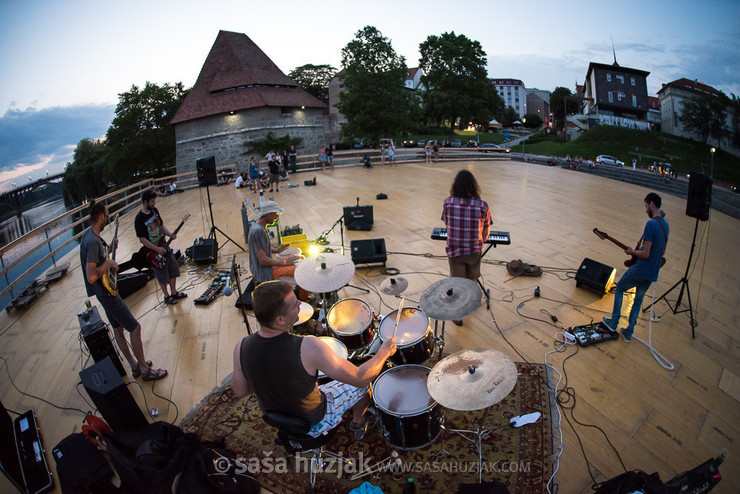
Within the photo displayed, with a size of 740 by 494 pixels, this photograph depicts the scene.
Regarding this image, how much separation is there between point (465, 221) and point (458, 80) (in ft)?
127

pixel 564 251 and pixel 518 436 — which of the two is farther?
pixel 564 251

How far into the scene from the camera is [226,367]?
4.43 m

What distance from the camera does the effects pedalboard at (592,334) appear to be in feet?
14.7

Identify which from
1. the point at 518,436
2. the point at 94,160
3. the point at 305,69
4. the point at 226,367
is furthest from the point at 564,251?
the point at 305,69

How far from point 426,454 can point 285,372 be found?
5.63 ft

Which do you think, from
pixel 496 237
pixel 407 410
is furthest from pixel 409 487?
pixel 496 237

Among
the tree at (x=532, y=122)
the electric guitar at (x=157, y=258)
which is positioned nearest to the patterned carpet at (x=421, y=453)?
the electric guitar at (x=157, y=258)

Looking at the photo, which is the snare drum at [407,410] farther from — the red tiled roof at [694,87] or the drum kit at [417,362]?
the red tiled roof at [694,87]

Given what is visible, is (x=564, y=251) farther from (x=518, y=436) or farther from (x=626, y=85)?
(x=626, y=85)

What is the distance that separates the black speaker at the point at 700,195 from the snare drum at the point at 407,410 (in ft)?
13.6

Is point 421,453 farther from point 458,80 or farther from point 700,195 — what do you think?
point 458,80

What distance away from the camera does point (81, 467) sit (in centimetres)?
288

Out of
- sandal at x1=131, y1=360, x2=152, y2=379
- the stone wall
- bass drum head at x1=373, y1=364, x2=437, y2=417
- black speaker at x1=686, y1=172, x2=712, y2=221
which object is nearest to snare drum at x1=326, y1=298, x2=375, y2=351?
bass drum head at x1=373, y1=364, x2=437, y2=417

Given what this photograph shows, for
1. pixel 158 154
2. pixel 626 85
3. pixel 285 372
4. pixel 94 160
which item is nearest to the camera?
pixel 285 372
